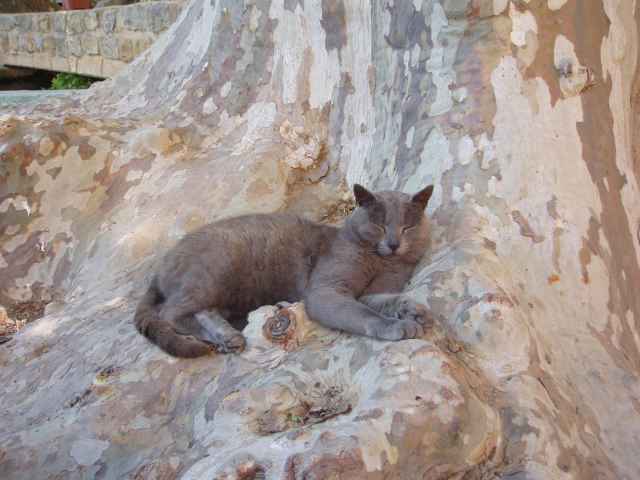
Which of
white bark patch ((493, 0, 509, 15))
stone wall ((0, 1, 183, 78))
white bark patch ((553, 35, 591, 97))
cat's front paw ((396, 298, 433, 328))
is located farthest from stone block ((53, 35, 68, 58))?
cat's front paw ((396, 298, 433, 328))

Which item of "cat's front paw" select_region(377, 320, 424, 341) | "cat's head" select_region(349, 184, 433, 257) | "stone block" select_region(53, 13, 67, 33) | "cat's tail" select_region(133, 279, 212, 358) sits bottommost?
"cat's tail" select_region(133, 279, 212, 358)

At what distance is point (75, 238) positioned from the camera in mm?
4383

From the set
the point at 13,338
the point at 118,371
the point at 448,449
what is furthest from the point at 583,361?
the point at 13,338

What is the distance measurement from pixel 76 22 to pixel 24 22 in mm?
2014

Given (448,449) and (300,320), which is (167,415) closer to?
(300,320)

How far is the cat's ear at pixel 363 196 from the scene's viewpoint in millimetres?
3074

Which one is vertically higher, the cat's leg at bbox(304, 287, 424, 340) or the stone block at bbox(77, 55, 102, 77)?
the stone block at bbox(77, 55, 102, 77)

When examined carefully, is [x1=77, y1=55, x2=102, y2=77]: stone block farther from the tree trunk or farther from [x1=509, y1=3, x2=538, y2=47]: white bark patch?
[x1=509, y1=3, x2=538, y2=47]: white bark patch

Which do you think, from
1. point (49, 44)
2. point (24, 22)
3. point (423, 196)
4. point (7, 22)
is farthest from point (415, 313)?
point (7, 22)

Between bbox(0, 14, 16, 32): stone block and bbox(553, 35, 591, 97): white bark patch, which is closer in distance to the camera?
bbox(553, 35, 591, 97): white bark patch

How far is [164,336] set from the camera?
111 inches

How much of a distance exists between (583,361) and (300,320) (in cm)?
110

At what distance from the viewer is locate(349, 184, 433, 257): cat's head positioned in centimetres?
302

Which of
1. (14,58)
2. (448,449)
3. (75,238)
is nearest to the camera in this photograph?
(448,449)
